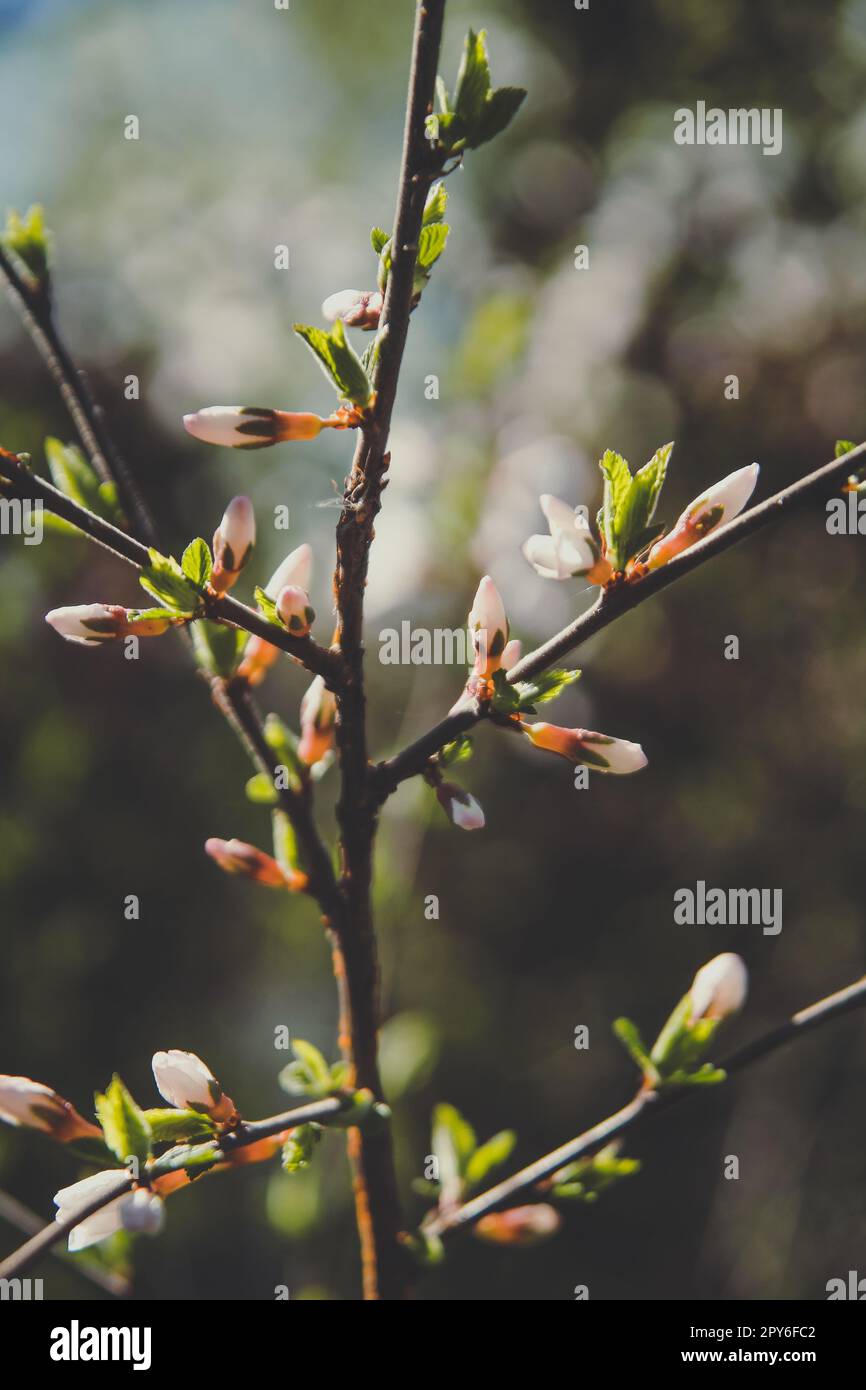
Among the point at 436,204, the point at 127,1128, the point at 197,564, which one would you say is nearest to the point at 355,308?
the point at 436,204

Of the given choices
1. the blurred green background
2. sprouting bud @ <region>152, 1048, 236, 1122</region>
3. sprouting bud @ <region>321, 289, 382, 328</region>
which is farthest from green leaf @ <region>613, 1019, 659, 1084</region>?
the blurred green background

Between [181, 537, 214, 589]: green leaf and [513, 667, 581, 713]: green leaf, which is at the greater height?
[181, 537, 214, 589]: green leaf

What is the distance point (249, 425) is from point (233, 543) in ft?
0.26

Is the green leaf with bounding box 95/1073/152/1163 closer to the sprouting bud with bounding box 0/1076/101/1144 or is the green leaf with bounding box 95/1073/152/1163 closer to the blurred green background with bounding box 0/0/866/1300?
the sprouting bud with bounding box 0/1076/101/1144

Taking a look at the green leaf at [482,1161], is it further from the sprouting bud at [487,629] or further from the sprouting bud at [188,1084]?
the sprouting bud at [487,629]

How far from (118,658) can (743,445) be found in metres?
1.67

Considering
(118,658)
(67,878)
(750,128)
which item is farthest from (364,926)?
(750,128)

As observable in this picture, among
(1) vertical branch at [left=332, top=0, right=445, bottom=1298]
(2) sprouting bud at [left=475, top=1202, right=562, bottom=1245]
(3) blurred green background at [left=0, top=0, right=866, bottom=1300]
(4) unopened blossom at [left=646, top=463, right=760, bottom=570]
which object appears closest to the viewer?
(1) vertical branch at [left=332, top=0, right=445, bottom=1298]

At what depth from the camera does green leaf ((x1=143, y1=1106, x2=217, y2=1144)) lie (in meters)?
0.57

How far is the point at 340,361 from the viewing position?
496mm

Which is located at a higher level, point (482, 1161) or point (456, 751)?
point (456, 751)

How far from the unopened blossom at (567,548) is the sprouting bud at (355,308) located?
6.0 inches

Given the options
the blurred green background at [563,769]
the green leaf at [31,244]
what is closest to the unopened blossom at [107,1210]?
the green leaf at [31,244]

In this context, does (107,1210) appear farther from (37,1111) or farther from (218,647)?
(218,647)
